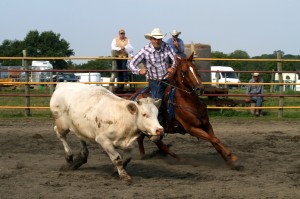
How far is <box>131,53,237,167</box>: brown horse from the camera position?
771 centimetres

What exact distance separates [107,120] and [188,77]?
1.65 meters

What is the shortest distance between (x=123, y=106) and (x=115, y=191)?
1.15 m

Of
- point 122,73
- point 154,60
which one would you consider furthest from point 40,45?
point 154,60

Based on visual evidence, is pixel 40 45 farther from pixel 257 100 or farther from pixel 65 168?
pixel 65 168

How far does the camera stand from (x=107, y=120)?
21.6 ft

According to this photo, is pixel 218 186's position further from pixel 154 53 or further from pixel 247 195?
pixel 154 53

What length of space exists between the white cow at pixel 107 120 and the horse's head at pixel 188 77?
124cm

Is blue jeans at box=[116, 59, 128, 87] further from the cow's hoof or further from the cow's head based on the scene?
the cow's head

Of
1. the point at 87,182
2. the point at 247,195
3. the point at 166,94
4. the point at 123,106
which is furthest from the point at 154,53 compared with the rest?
the point at 247,195

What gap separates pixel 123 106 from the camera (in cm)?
668

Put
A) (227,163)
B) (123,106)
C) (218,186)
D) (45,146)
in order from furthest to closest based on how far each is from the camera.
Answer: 1. (45,146)
2. (227,163)
3. (123,106)
4. (218,186)

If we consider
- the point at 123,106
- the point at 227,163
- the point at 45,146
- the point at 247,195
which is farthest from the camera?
the point at 45,146

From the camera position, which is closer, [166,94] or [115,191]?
[115,191]

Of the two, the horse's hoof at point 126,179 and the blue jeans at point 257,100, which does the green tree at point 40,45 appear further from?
the horse's hoof at point 126,179
